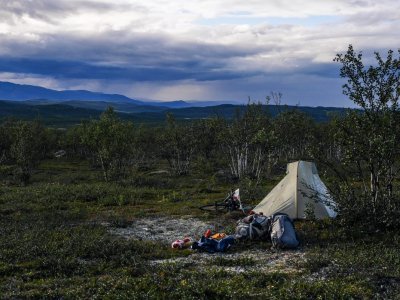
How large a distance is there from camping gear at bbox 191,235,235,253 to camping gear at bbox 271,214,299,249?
2.31 m

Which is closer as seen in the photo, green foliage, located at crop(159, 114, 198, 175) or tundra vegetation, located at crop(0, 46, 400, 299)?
tundra vegetation, located at crop(0, 46, 400, 299)

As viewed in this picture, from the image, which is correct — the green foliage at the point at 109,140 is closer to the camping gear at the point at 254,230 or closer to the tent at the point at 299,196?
the tent at the point at 299,196

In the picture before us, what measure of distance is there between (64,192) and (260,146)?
2798 cm

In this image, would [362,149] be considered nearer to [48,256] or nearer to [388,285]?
[388,285]

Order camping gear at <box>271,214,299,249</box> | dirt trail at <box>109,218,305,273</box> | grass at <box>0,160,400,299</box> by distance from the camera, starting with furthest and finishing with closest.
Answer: camping gear at <box>271,214,299,249</box> → dirt trail at <box>109,218,305,273</box> → grass at <box>0,160,400,299</box>

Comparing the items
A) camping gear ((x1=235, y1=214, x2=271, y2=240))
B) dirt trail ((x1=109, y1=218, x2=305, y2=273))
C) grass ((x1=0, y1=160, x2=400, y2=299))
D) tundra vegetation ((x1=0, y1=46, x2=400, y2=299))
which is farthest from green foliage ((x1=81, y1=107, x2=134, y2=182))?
camping gear ((x1=235, y1=214, x2=271, y2=240))

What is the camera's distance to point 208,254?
20578mm

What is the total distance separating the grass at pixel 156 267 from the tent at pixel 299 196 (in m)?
1.64

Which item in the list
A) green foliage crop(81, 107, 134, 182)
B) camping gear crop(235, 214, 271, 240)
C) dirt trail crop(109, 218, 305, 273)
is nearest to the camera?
dirt trail crop(109, 218, 305, 273)

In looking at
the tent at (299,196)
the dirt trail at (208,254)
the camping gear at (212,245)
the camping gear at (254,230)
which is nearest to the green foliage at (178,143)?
the dirt trail at (208,254)

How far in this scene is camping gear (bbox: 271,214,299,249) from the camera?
21016mm

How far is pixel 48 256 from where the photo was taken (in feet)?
63.7

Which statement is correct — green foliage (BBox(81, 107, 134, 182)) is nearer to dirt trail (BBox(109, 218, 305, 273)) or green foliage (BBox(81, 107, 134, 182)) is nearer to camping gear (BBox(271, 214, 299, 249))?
dirt trail (BBox(109, 218, 305, 273))

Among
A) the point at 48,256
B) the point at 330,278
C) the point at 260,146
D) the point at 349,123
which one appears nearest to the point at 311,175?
the point at 349,123
